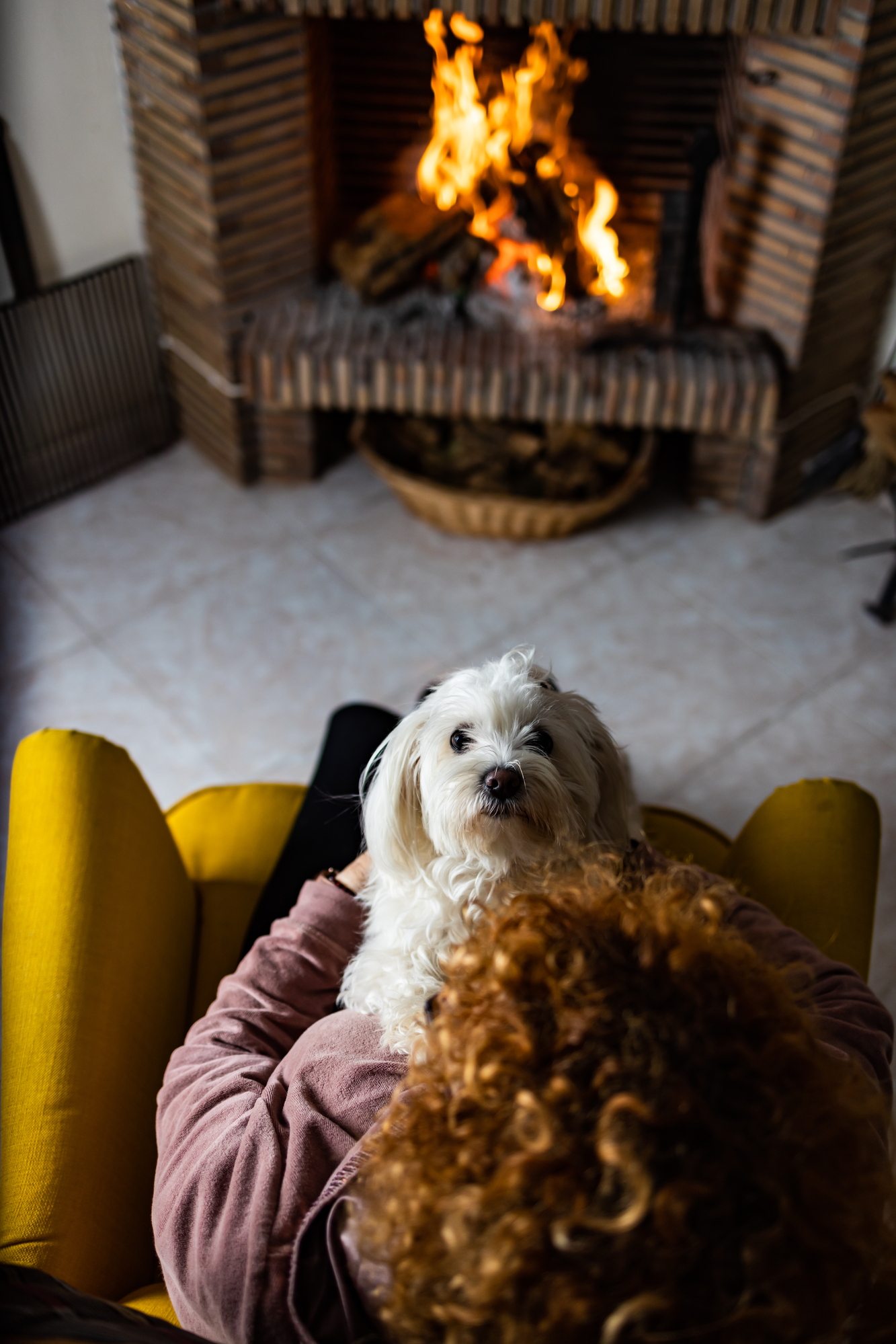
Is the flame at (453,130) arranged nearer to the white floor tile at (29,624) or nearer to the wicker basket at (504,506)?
the wicker basket at (504,506)

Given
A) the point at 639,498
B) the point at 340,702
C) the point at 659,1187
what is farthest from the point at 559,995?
the point at 639,498

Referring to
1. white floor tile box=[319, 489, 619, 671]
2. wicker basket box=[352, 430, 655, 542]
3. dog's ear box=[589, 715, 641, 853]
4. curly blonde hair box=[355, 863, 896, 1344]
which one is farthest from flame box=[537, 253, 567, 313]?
curly blonde hair box=[355, 863, 896, 1344]

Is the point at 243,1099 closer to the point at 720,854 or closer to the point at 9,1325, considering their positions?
the point at 9,1325

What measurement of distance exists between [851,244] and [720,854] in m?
1.42

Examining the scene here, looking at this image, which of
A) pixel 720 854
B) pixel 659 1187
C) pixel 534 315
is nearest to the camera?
pixel 659 1187

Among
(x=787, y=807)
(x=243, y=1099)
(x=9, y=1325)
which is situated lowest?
(x=787, y=807)

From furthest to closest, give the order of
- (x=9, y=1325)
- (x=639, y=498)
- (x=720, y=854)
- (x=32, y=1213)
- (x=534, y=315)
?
(x=639, y=498) < (x=534, y=315) < (x=720, y=854) < (x=32, y=1213) < (x=9, y=1325)

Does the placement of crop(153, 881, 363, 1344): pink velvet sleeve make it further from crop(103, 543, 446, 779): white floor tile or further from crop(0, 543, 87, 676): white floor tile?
crop(0, 543, 87, 676): white floor tile

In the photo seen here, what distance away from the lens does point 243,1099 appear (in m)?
0.99

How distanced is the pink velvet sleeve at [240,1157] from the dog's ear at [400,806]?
0.64 feet

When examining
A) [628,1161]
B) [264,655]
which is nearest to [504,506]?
[264,655]

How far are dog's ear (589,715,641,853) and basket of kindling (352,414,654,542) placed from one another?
1.32 m

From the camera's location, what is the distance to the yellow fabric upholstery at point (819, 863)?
4.29 feet

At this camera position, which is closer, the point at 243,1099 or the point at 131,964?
the point at 243,1099
